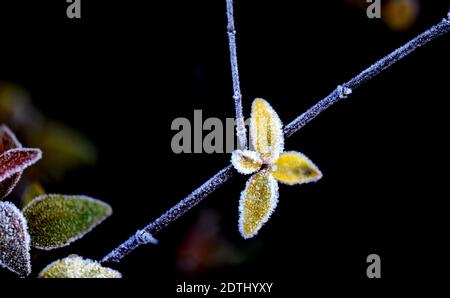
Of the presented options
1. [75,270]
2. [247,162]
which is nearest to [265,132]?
[247,162]

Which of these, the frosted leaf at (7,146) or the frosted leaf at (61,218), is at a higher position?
the frosted leaf at (7,146)

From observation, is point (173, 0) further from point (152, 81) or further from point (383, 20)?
point (383, 20)

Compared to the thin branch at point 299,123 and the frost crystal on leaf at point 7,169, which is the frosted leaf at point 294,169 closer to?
the thin branch at point 299,123

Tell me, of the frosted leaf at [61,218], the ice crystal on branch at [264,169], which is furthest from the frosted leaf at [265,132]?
the frosted leaf at [61,218]

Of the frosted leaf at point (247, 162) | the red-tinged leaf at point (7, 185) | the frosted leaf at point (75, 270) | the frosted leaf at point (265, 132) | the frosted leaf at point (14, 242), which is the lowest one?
the frosted leaf at point (75, 270)

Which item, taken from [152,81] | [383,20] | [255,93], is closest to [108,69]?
[152,81]

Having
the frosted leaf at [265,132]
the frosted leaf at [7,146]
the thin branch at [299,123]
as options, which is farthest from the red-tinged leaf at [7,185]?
the frosted leaf at [265,132]

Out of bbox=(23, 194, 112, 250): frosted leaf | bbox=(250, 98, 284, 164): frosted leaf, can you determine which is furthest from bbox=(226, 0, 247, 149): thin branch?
bbox=(23, 194, 112, 250): frosted leaf
